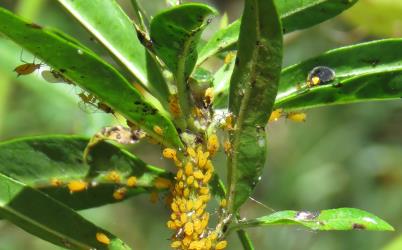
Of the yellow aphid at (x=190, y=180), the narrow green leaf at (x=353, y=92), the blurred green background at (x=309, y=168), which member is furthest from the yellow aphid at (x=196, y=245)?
the blurred green background at (x=309, y=168)

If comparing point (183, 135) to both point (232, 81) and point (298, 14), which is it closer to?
point (232, 81)

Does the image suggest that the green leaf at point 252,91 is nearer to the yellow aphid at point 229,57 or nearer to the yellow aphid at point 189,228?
the yellow aphid at point 189,228

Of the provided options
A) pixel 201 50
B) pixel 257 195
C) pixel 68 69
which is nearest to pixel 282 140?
pixel 257 195

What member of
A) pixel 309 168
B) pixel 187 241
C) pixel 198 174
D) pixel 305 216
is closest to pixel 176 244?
pixel 187 241

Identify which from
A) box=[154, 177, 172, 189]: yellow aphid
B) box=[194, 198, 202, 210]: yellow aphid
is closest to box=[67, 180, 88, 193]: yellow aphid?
box=[154, 177, 172, 189]: yellow aphid

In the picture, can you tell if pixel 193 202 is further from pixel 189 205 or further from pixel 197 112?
pixel 197 112

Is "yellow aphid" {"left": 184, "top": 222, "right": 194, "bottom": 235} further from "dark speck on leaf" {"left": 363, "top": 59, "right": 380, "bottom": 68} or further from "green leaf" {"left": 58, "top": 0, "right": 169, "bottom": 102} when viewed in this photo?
"dark speck on leaf" {"left": 363, "top": 59, "right": 380, "bottom": 68}
